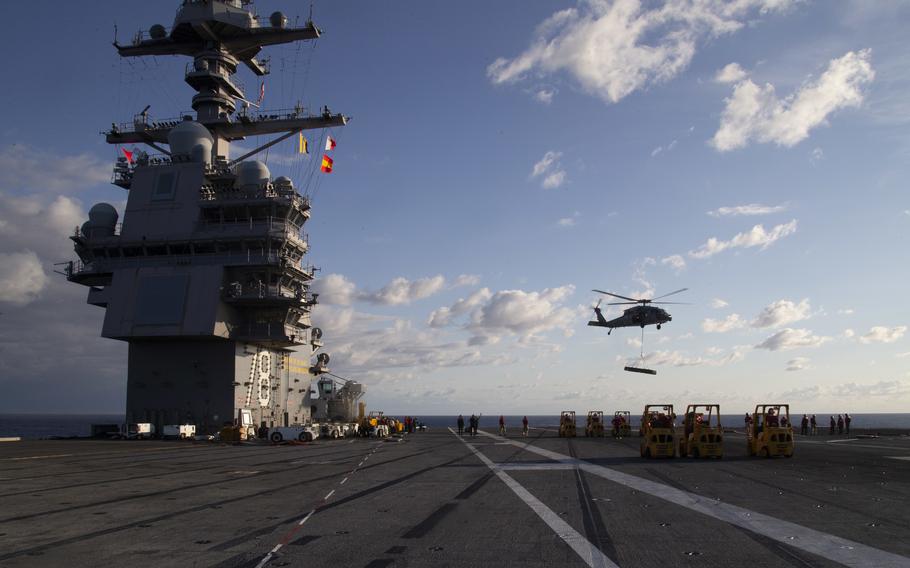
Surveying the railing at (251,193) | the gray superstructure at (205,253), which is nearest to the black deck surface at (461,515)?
the gray superstructure at (205,253)

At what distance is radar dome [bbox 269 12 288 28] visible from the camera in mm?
51812

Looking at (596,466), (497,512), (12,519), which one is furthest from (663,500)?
(12,519)

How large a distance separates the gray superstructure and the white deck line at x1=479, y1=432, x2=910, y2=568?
36074mm

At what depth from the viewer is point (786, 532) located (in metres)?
11.2

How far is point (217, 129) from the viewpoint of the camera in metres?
54.4

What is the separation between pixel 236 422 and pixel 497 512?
36674mm

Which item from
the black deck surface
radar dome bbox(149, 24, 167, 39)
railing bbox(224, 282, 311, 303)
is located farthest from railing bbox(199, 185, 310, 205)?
the black deck surface

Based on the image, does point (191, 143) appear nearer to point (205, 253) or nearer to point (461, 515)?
point (205, 253)

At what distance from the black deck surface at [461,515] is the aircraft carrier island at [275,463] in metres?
0.07

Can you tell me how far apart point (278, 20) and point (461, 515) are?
47656mm

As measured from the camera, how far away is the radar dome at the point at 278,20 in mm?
51812

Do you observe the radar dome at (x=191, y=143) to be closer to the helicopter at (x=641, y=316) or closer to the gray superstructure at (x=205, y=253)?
the gray superstructure at (x=205, y=253)

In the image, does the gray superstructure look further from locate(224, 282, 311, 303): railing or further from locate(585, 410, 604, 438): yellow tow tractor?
locate(585, 410, 604, 438): yellow tow tractor

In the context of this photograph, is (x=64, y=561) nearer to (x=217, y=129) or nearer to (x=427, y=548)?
(x=427, y=548)
